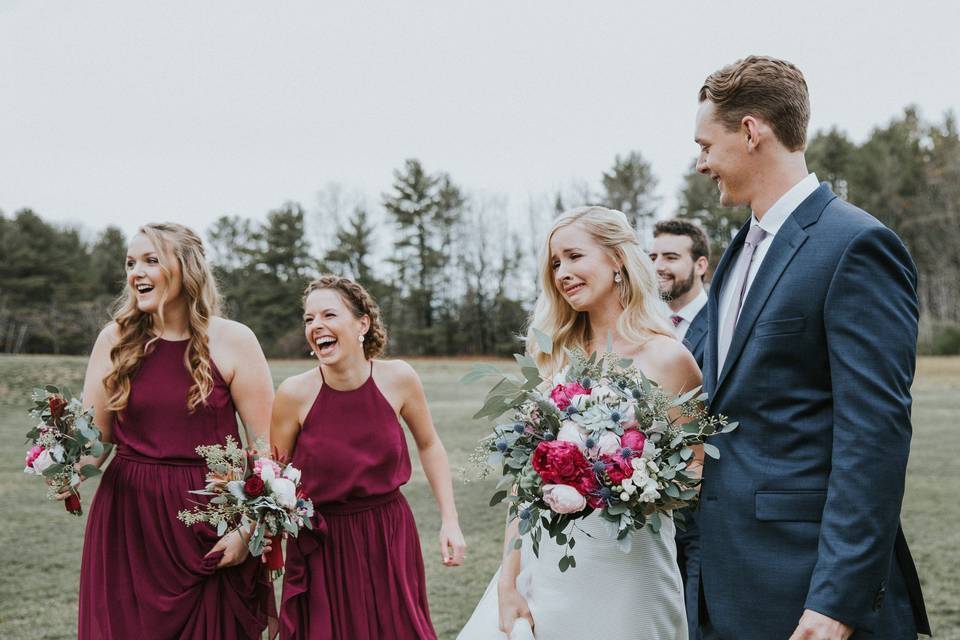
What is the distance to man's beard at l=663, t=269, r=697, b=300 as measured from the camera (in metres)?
5.91

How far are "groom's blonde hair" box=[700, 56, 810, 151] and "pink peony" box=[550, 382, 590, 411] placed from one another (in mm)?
975

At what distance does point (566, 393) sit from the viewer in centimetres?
282

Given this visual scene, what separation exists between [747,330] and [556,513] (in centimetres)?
85

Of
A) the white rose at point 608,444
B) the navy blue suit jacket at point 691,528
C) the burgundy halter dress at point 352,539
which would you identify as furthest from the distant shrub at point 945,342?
the white rose at point 608,444

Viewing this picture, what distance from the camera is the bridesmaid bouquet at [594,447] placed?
2.63m

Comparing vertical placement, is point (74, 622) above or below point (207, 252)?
below

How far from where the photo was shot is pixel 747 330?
102 inches

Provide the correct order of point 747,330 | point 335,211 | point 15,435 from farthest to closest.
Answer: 1. point 335,211
2. point 15,435
3. point 747,330

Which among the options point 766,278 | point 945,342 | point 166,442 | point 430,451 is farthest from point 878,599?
point 945,342

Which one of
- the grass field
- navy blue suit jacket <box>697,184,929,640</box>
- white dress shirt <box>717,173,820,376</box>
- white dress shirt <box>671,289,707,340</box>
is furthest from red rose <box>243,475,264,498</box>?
the grass field

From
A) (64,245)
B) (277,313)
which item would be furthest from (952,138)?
(64,245)

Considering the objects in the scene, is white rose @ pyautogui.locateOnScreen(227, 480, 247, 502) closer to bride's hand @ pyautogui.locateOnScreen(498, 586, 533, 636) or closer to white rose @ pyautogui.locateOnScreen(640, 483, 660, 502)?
bride's hand @ pyautogui.locateOnScreen(498, 586, 533, 636)

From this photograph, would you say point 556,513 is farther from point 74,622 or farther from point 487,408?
point 74,622

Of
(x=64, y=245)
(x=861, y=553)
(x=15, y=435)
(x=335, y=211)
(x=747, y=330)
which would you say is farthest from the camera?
(x=335, y=211)
